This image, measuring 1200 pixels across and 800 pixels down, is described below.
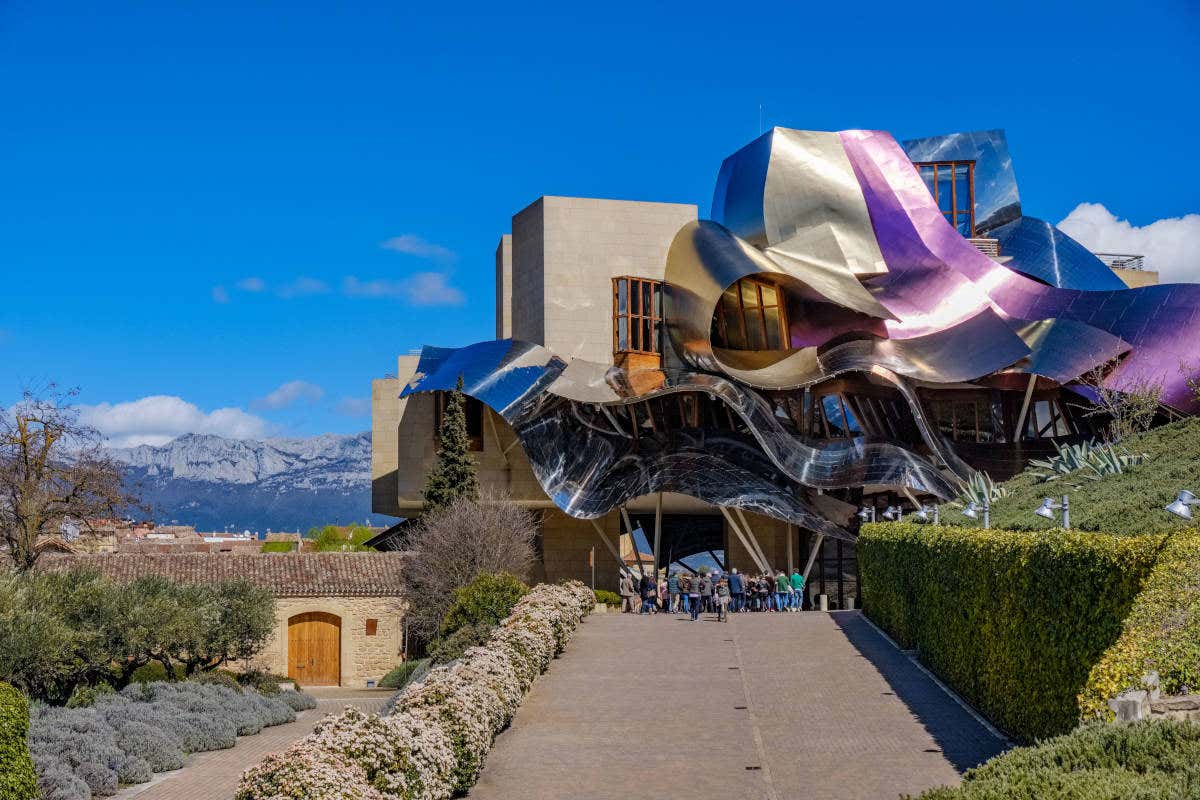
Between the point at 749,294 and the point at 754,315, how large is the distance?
0.80 m

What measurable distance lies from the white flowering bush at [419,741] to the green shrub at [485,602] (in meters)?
6.76

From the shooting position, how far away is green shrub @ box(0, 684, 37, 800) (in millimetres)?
15156

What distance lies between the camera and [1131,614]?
33.8 ft

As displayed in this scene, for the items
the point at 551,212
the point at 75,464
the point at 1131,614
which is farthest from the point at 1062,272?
the point at 1131,614

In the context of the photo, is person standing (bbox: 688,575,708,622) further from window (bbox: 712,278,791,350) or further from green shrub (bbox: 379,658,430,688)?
window (bbox: 712,278,791,350)

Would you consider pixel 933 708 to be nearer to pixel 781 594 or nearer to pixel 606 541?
pixel 781 594

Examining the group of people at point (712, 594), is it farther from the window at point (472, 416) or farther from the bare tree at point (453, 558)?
the window at point (472, 416)

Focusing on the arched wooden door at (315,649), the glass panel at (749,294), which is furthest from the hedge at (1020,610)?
the glass panel at (749,294)

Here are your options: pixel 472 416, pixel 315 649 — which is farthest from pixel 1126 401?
pixel 315 649

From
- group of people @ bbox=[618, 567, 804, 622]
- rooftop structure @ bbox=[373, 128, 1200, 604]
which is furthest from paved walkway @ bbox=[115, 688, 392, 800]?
rooftop structure @ bbox=[373, 128, 1200, 604]

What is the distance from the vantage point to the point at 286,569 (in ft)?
125

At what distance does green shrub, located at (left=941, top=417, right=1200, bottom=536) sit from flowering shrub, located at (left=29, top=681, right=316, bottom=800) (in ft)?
41.6

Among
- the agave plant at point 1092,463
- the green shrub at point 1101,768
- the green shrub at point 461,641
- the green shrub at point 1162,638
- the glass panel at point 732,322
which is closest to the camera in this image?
the green shrub at point 1101,768

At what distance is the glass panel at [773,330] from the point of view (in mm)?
44312
